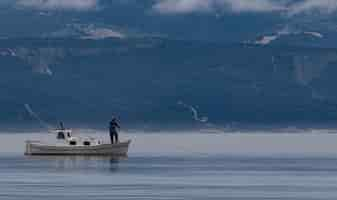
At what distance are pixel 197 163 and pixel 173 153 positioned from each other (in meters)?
12.8

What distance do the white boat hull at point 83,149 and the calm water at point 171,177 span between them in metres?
1.08

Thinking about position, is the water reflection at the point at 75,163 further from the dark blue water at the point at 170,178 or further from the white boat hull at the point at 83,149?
the white boat hull at the point at 83,149

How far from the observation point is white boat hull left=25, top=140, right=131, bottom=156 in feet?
253

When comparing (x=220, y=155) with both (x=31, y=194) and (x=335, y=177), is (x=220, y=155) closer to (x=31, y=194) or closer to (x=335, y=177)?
(x=335, y=177)

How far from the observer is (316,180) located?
55438 mm

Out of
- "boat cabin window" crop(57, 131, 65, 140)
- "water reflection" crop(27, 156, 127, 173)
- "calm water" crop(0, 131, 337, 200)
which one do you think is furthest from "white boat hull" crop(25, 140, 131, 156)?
"boat cabin window" crop(57, 131, 65, 140)

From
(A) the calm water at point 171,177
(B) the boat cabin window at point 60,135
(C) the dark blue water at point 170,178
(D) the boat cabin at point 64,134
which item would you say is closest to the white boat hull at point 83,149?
(A) the calm water at point 171,177

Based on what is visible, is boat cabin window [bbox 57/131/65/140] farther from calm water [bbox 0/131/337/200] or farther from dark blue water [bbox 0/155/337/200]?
dark blue water [bbox 0/155/337/200]

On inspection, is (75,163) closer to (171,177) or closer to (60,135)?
(60,135)

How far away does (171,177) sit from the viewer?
5738cm

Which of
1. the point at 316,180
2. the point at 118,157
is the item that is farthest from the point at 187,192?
the point at 118,157

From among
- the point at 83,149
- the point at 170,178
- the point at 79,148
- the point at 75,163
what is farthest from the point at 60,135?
the point at 170,178

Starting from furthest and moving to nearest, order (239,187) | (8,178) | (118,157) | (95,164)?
(118,157)
(95,164)
(8,178)
(239,187)

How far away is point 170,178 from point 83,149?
68.5ft
